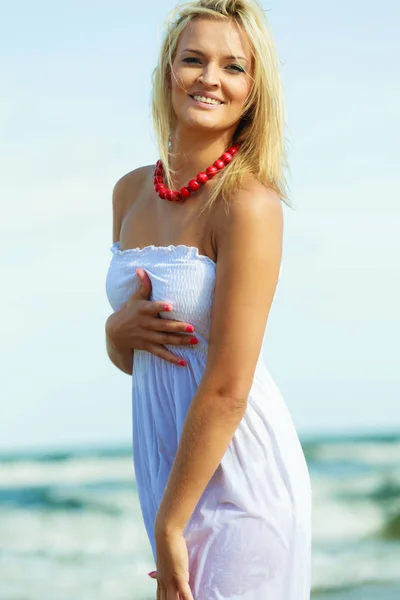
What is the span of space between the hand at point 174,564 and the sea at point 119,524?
16.4ft

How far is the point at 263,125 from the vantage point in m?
2.28

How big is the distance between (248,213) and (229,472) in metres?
0.53

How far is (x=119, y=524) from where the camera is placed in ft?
32.1

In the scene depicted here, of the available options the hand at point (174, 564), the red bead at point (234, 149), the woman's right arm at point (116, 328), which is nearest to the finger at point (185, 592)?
the hand at point (174, 564)

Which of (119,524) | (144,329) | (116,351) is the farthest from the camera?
(119,524)

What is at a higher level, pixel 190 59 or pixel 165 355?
pixel 190 59

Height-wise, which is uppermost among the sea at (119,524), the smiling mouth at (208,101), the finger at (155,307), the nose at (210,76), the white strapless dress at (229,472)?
the sea at (119,524)

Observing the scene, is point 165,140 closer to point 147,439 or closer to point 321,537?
point 147,439

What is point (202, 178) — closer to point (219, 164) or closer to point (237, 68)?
point (219, 164)

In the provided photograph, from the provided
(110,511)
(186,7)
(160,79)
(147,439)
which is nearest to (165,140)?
(160,79)

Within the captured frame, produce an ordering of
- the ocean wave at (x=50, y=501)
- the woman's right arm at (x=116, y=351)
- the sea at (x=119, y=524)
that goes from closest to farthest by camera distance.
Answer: the woman's right arm at (x=116, y=351)
the sea at (x=119, y=524)
the ocean wave at (x=50, y=501)

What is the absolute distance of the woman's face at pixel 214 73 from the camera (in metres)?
2.25

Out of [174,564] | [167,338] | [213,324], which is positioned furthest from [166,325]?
[174,564]

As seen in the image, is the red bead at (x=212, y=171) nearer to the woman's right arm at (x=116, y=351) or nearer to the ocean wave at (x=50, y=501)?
the woman's right arm at (x=116, y=351)
